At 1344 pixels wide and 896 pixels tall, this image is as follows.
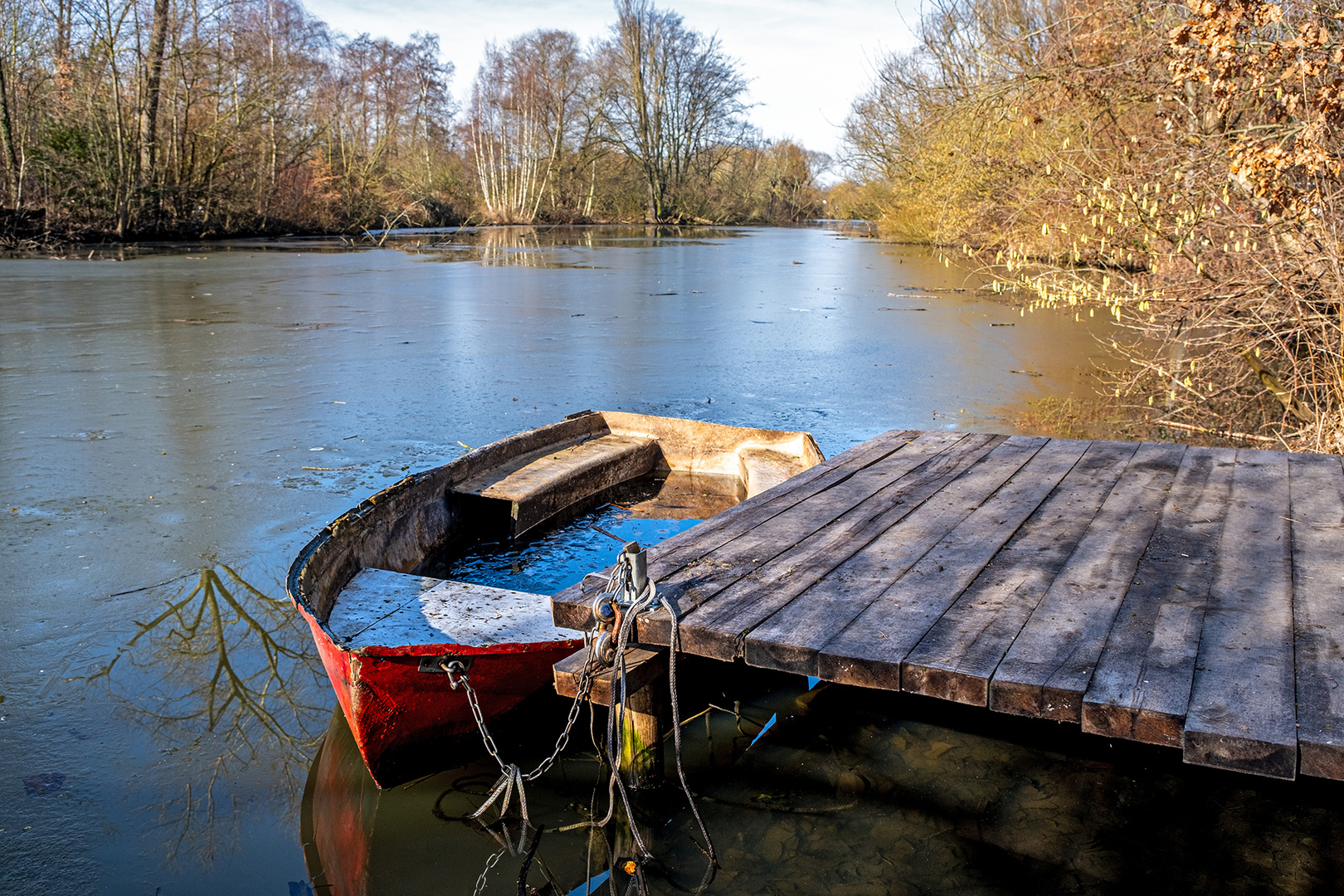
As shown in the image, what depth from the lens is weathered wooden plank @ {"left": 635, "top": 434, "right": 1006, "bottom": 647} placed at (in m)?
2.80

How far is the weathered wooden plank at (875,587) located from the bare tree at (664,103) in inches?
2008

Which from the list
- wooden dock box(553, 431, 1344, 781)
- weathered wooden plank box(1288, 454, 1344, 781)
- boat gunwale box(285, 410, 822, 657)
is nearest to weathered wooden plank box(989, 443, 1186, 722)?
wooden dock box(553, 431, 1344, 781)

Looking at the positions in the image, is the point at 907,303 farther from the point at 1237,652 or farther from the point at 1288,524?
Result: the point at 1237,652

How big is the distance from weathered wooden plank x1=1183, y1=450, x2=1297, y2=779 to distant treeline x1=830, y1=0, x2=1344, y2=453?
11.6 feet

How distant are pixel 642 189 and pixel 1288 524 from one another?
2117 inches

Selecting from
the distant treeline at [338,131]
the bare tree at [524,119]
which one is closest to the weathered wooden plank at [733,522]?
the distant treeline at [338,131]

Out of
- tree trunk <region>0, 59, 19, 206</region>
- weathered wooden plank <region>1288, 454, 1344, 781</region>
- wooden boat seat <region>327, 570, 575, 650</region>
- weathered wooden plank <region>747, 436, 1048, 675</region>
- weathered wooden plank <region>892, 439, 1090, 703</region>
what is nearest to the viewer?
weathered wooden plank <region>1288, 454, 1344, 781</region>

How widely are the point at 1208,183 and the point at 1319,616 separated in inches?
208

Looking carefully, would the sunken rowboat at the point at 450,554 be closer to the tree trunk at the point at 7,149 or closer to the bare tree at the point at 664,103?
the tree trunk at the point at 7,149

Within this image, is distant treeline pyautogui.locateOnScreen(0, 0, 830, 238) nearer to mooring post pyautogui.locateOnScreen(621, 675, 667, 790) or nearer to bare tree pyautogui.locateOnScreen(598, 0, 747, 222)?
bare tree pyautogui.locateOnScreen(598, 0, 747, 222)

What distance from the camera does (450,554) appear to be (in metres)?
5.61

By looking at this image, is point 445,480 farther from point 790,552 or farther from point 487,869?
point 487,869

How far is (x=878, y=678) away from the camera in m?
2.50

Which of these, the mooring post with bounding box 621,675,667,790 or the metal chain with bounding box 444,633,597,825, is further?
the mooring post with bounding box 621,675,667,790
